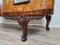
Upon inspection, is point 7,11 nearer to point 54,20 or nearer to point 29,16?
point 29,16

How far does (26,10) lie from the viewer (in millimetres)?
1084

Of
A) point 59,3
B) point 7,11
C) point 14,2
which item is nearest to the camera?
point 14,2

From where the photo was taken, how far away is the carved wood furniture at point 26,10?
1.00 m

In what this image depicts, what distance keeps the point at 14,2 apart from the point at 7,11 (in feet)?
0.50

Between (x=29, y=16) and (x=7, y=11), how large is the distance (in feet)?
0.95

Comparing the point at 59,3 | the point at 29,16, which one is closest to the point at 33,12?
the point at 29,16

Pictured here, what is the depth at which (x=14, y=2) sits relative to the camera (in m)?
1.18

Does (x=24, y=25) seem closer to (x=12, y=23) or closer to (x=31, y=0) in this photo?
(x=31, y=0)

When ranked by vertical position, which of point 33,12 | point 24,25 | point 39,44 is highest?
point 33,12

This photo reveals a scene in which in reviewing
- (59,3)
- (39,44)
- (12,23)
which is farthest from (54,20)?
(39,44)

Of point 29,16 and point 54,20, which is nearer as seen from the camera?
point 29,16

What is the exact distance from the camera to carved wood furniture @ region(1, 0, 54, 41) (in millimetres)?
1004

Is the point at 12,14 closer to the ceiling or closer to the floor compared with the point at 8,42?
closer to the ceiling

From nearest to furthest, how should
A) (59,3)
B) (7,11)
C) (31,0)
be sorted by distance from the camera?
(31,0), (7,11), (59,3)
